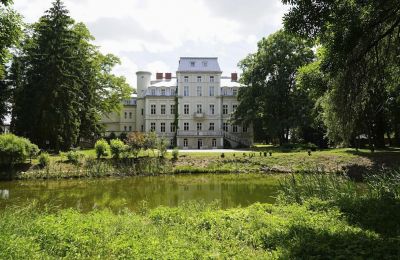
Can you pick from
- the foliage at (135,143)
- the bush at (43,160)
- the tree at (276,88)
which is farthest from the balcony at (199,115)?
the bush at (43,160)

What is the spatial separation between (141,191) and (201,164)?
28.8 feet

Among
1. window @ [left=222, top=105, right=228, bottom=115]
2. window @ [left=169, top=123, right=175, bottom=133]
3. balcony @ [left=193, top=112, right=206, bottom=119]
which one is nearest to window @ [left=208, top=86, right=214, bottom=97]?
window @ [left=222, top=105, right=228, bottom=115]

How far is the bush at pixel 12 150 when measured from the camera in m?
21.1

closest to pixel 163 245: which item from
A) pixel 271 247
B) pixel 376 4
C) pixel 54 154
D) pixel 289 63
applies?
pixel 271 247

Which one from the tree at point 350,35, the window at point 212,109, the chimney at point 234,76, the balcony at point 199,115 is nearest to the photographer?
the tree at point 350,35

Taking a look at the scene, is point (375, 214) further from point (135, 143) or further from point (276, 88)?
point (276, 88)

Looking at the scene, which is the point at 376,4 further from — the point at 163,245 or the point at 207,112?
the point at 207,112

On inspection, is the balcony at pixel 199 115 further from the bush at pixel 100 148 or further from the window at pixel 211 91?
the bush at pixel 100 148

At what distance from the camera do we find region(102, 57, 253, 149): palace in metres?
44.2

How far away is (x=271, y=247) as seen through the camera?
5695mm

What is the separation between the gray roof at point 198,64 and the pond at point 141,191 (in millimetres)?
25763

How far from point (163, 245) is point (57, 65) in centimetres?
2477

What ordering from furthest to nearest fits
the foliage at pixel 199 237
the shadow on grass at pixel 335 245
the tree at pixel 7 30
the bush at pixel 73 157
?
the bush at pixel 73 157 → the tree at pixel 7 30 → the foliage at pixel 199 237 → the shadow on grass at pixel 335 245

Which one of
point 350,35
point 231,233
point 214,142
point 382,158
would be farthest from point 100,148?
point 214,142
